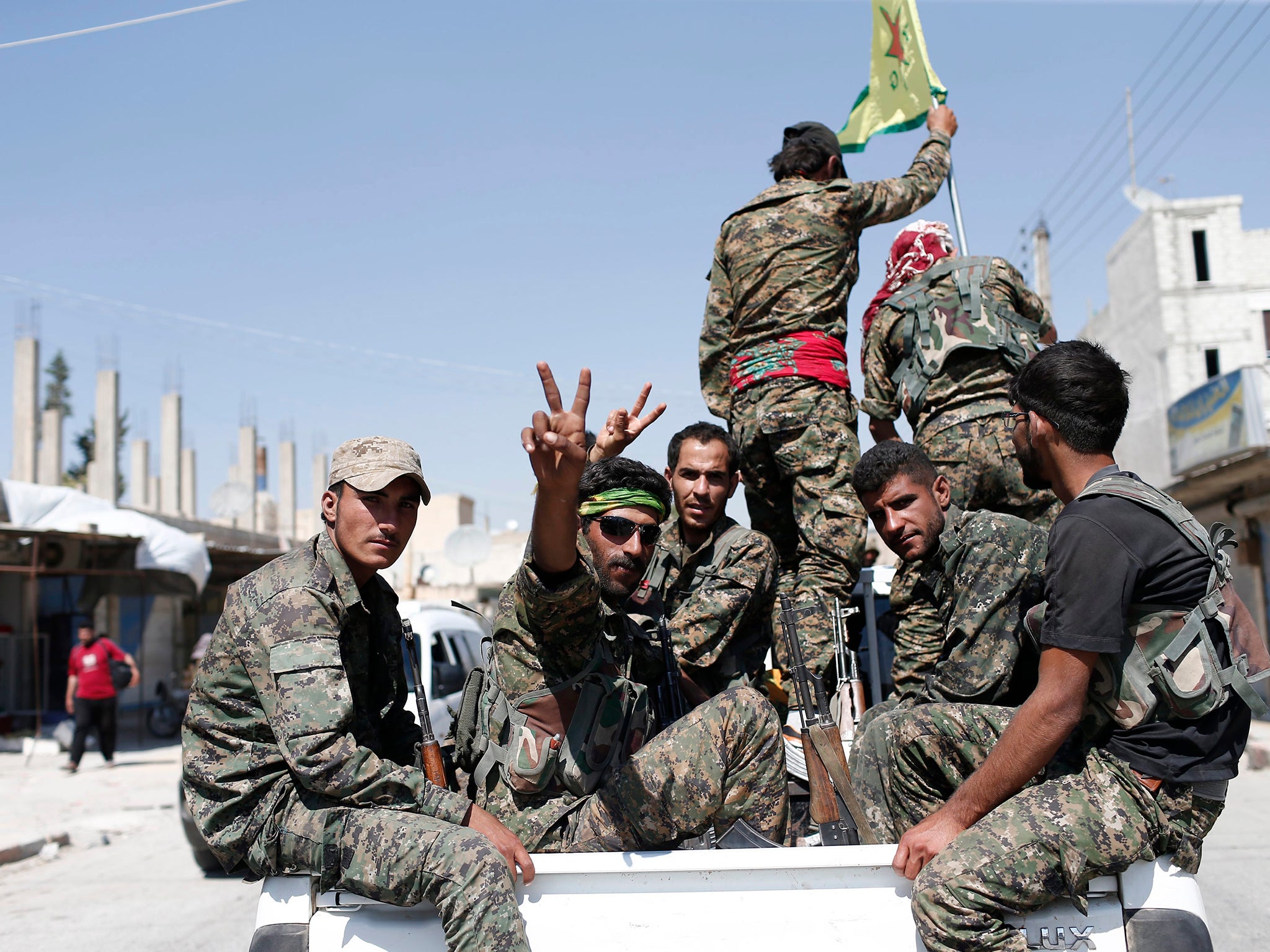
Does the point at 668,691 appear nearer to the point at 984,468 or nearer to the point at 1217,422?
the point at 984,468

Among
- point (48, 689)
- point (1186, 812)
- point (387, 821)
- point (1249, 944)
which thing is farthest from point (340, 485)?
point (48, 689)

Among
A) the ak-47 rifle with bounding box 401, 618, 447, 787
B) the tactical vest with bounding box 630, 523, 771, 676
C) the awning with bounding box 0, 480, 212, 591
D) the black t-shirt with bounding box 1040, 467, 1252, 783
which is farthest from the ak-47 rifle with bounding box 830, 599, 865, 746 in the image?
the awning with bounding box 0, 480, 212, 591

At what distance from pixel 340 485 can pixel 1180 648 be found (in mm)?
2158

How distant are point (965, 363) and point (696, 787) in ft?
7.46

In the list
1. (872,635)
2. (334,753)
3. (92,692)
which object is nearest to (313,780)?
(334,753)

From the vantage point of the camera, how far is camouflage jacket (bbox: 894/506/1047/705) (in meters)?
2.96

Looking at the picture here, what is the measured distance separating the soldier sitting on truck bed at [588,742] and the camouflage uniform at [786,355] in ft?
3.61

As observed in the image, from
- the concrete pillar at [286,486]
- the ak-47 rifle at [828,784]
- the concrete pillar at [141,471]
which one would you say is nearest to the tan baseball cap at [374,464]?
the ak-47 rifle at [828,784]

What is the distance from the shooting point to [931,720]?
2789 millimetres

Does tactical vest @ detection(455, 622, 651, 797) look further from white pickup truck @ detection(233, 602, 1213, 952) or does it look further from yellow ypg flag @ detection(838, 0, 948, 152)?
yellow ypg flag @ detection(838, 0, 948, 152)

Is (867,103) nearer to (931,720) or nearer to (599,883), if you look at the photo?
(931,720)

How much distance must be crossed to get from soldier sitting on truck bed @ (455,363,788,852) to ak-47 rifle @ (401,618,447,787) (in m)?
0.12

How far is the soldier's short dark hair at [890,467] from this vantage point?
336 cm

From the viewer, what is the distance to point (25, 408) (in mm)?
24328
